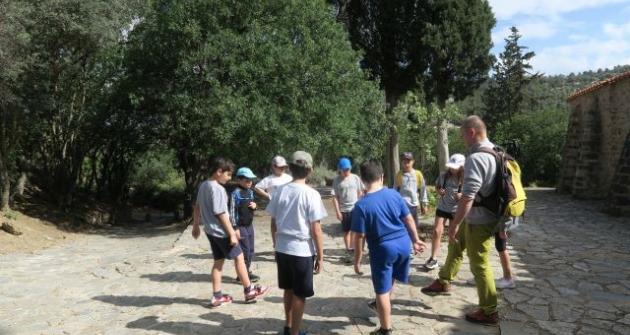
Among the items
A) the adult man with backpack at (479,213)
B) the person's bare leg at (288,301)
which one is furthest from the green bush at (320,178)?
the person's bare leg at (288,301)

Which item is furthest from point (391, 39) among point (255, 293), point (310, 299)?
point (255, 293)

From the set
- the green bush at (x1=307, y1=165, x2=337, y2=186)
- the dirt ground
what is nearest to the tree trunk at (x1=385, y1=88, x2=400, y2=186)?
the green bush at (x1=307, y1=165, x2=337, y2=186)

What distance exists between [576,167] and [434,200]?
871 cm

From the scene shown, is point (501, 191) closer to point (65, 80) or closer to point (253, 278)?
point (253, 278)

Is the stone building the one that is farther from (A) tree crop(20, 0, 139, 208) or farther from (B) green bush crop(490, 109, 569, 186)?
(A) tree crop(20, 0, 139, 208)

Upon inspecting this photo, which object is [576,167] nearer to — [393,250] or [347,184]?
[347,184]

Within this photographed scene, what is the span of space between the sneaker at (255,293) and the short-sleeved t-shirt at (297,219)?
1510mm

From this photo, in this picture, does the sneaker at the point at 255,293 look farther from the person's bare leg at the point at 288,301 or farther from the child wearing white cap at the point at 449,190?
the child wearing white cap at the point at 449,190

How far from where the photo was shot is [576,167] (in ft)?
58.7

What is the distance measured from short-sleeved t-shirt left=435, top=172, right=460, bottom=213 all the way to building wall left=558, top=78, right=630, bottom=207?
40.2 feet

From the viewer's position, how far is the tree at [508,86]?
4166 centimetres

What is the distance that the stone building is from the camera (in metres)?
16.0

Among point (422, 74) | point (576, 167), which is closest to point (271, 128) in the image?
point (422, 74)

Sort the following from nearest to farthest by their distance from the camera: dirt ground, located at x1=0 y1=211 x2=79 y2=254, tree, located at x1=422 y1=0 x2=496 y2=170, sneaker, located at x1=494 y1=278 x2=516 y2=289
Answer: sneaker, located at x1=494 y1=278 x2=516 y2=289, dirt ground, located at x1=0 y1=211 x2=79 y2=254, tree, located at x1=422 y1=0 x2=496 y2=170
